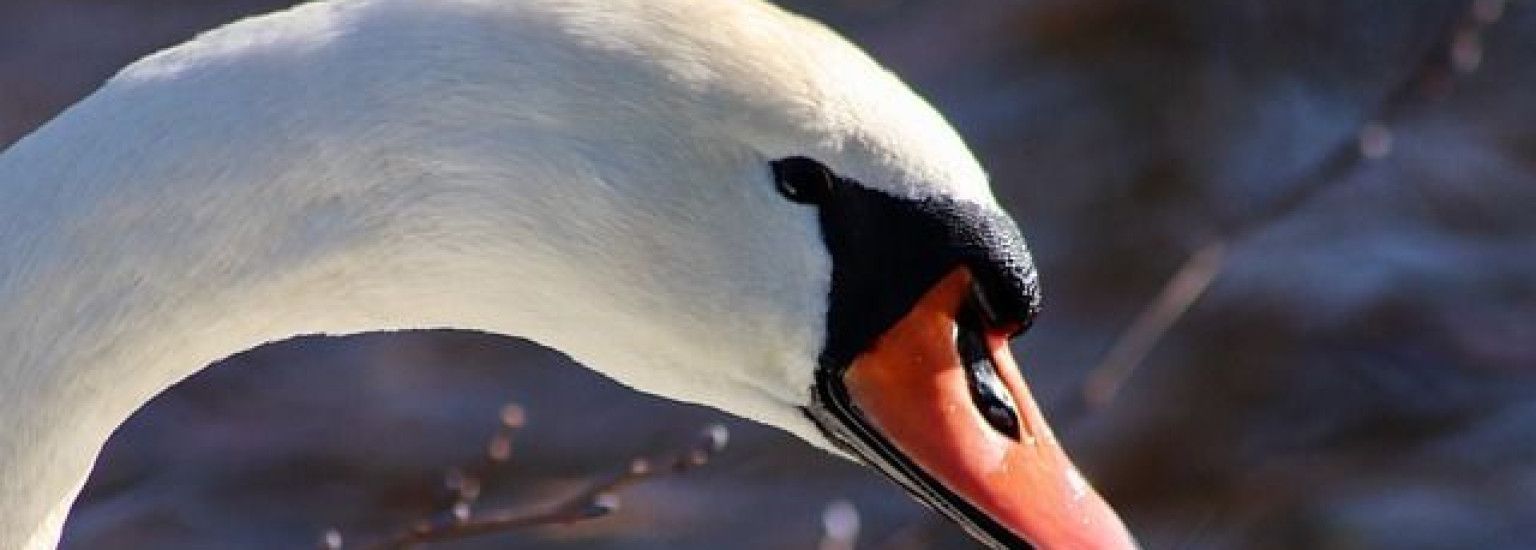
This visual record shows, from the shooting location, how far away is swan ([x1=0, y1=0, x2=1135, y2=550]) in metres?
2.19

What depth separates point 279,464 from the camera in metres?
5.22

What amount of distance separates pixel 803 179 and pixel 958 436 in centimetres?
24

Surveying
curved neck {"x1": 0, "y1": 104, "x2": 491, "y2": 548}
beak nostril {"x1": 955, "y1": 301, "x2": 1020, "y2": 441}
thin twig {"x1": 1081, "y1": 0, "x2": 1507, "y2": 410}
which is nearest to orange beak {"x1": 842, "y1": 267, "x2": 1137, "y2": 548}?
beak nostril {"x1": 955, "y1": 301, "x2": 1020, "y2": 441}

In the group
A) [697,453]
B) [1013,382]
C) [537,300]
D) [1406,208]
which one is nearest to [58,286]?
[537,300]

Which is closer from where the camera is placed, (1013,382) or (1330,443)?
(1013,382)

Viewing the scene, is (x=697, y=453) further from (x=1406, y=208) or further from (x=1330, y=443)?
(x=1406, y=208)

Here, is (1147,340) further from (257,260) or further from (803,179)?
(257,260)

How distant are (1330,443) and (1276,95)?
2.57ft

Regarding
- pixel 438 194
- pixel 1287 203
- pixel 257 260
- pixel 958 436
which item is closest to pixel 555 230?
pixel 438 194

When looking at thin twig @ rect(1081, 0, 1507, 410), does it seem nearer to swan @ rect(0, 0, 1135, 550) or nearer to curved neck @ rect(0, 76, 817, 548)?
swan @ rect(0, 0, 1135, 550)

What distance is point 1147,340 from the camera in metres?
5.15

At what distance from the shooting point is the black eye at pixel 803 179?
2.36 metres

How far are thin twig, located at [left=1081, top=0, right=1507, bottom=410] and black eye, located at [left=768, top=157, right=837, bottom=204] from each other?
220 cm

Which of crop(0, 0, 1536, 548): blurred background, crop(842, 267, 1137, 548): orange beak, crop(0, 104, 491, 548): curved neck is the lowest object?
crop(0, 0, 1536, 548): blurred background
